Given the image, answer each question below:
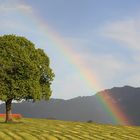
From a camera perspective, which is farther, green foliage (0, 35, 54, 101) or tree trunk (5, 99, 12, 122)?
tree trunk (5, 99, 12, 122)

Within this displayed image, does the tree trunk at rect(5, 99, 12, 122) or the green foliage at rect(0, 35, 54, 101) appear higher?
the green foliage at rect(0, 35, 54, 101)

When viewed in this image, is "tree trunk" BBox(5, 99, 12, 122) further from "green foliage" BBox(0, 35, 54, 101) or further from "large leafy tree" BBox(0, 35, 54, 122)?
"green foliage" BBox(0, 35, 54, 101)

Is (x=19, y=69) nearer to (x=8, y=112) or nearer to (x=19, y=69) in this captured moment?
(x=19, y=69)

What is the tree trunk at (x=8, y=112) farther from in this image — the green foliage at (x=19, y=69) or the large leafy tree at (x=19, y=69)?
the green foliage at (x=19, y=69)

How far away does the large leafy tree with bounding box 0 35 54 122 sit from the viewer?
208ft

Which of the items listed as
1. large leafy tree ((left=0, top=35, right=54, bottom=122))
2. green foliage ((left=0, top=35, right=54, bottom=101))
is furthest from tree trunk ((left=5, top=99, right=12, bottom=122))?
green foliage ((left=0, top=35, right=54, bottom=101))

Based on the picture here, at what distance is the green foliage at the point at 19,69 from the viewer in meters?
63.3

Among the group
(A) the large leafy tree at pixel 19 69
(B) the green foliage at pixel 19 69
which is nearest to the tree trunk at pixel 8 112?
(A) the large leafy tree at pixel 19 69

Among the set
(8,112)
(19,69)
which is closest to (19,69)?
(19,69)

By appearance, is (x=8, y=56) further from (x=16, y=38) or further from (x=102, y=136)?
(x=102, y=136)

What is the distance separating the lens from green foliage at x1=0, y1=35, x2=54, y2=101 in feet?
208

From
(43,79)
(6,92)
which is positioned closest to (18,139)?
(6,92)

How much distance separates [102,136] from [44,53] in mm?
26496

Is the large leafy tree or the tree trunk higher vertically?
the large leafy tree
